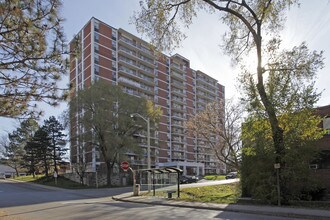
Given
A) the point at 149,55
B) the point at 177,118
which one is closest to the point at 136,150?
the point at 149,55

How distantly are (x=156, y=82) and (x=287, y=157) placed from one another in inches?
3457

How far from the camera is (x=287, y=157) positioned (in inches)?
820

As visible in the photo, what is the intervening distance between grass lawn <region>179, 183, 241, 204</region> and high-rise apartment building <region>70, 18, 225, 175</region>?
2221 centimetres

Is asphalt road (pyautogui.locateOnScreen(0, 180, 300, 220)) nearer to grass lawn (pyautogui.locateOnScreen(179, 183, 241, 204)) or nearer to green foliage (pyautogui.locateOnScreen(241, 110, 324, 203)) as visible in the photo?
grass lawn (pyautogui.locateOnScreen(179, 183, 241, 204))

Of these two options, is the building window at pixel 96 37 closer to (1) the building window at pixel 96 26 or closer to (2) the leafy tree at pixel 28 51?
(1) the building window at pixel 96 26

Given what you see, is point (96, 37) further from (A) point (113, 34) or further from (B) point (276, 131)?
(B) point (276, 131)

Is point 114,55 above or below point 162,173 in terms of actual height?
above

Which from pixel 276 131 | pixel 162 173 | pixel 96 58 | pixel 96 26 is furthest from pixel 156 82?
pixel 276 131

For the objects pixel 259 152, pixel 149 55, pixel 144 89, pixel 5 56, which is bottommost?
pixel 259 152

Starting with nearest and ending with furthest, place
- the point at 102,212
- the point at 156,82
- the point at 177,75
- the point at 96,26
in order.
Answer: the point at 102,212 → the point at 96,26 → the point at 156,82 → the point at 177,75

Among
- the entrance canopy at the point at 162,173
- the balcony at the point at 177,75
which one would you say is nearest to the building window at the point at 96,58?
the balcony at the point at 177,75

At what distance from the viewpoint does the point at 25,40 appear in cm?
873

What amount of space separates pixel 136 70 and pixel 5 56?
8998 cm

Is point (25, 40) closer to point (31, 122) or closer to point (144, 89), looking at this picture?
point (31, 122)
